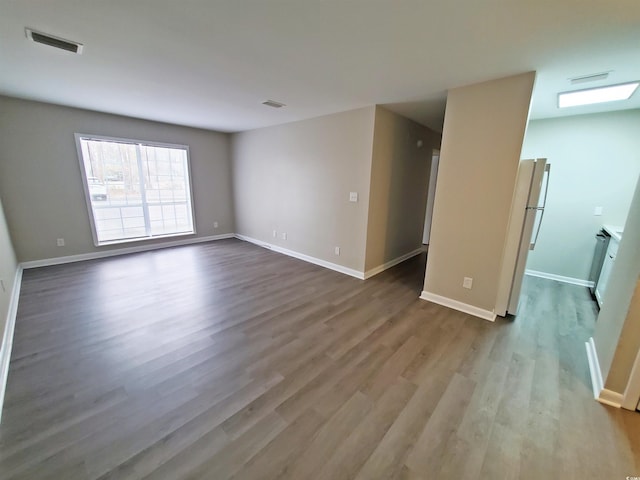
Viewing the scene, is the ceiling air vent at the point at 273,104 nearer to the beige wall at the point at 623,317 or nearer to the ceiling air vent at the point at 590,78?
the ceiling air vent at the point at 590,78

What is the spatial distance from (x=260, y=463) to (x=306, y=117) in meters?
4.33

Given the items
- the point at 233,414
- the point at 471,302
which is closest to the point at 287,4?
the point at 233,414

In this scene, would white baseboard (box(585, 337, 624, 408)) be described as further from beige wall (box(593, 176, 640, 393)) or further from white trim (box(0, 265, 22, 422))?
white trim (box(0, 265, 22, 422))

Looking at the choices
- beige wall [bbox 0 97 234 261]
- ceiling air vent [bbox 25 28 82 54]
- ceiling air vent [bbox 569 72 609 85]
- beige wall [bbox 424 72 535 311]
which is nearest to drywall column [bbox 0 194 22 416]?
beige wall [bbox 0 97 234 261]

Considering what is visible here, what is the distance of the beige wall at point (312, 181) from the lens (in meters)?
3.74

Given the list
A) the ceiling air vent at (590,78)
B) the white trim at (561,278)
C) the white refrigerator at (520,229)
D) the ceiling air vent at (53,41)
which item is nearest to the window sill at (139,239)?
the ceiling air vent at (53,41)

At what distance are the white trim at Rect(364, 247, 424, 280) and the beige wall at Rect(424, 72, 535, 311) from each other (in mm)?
1083

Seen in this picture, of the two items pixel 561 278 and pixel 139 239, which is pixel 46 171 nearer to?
pixel 139 239

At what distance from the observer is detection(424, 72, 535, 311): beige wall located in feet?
8.02

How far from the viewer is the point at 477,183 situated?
2684 mm

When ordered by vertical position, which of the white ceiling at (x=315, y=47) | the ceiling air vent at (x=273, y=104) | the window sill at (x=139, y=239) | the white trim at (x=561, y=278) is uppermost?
the ceiling air vent at (x=273, y=104)

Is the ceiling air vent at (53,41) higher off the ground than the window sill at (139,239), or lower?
higher

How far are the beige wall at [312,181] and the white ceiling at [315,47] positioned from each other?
74 centimetres

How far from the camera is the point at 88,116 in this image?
4164 mm
